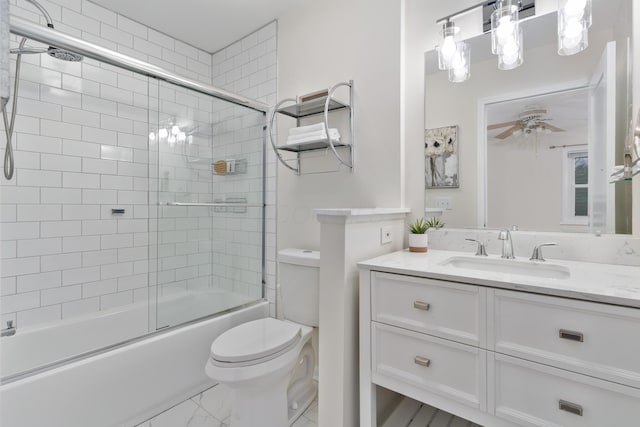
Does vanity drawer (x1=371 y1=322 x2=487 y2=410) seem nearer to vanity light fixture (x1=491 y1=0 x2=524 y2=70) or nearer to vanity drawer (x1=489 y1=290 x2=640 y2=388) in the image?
vanity drawer (x1=489 y1=290 x2=640 y2=388)

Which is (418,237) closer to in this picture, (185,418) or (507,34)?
(507,34)

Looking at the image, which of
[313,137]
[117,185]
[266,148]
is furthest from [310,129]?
[117,185]

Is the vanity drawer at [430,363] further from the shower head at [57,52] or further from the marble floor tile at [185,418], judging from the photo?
the shower head at [57,52]

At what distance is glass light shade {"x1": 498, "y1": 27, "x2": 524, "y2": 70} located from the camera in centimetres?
139

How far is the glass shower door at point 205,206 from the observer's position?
1910 millimetres

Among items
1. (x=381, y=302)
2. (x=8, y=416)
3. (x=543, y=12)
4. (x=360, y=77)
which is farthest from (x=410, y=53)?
(x=8, y=416)

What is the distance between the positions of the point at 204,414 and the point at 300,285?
0.85 meters

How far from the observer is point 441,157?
5.40 ft

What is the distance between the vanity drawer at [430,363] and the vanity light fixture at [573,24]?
1313 mm

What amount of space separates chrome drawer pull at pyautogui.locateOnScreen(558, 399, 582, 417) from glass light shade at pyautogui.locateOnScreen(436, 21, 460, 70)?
1.50 m

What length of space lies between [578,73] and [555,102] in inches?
5.4

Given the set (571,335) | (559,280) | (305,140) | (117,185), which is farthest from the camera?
(117,185)

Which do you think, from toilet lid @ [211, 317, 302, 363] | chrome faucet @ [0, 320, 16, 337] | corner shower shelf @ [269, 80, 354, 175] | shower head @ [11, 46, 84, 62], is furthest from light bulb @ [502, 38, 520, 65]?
chrome faucet @ [0, 320, 16, 337]

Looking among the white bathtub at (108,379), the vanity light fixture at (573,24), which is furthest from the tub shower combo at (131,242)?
the vanity light fixture at (573,24)
